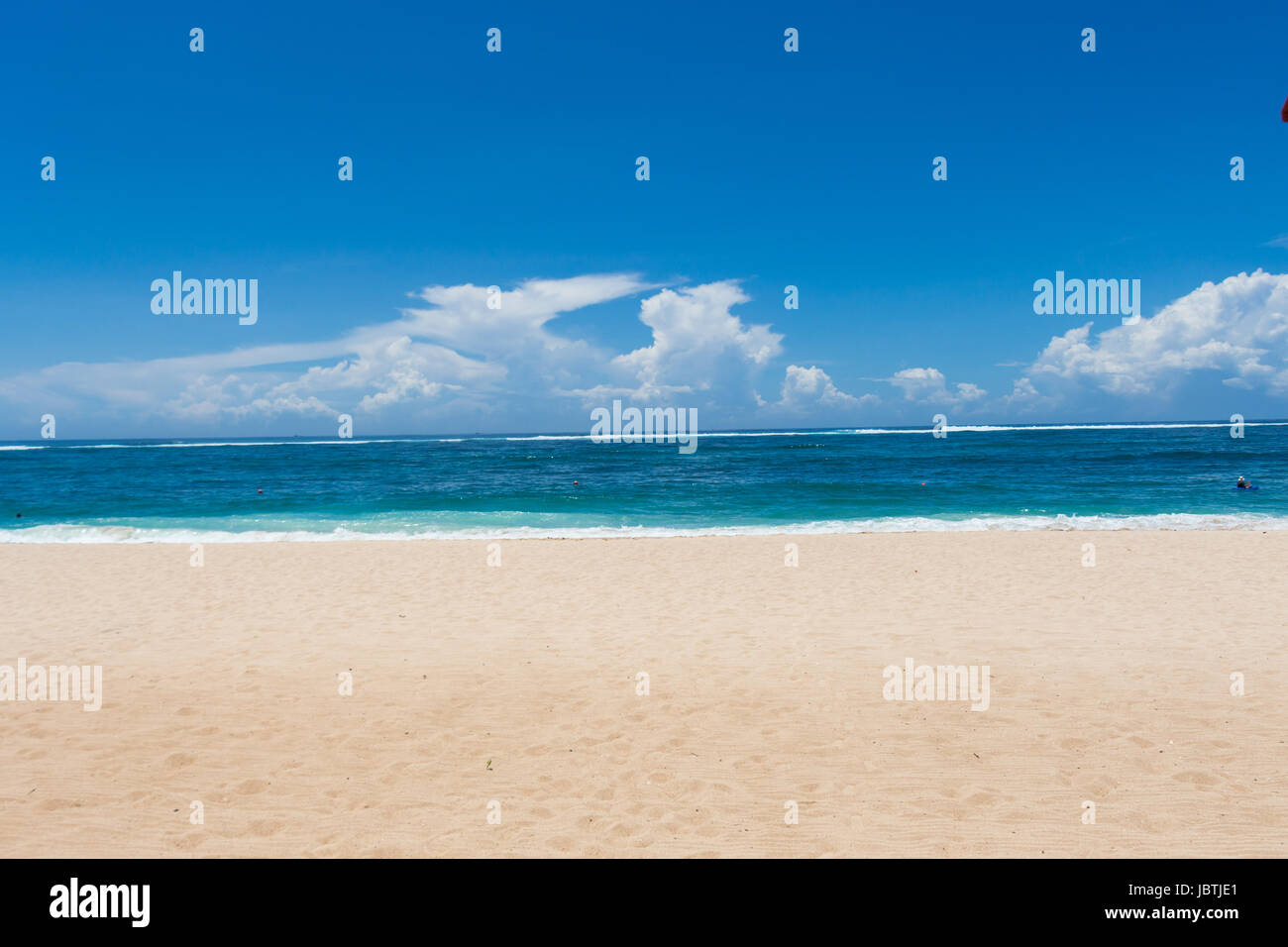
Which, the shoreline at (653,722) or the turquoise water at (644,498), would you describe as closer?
the shoreline at (653,722)

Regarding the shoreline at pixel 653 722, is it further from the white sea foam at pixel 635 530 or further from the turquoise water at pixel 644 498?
the turquoise water at pixel 644 498

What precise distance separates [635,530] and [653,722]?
1449 cm

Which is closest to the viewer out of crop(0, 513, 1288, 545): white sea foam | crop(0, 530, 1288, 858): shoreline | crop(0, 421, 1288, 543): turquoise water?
crop(0, 530, 1288, 858): shoreline

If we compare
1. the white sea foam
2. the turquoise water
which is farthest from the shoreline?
the turquoise water

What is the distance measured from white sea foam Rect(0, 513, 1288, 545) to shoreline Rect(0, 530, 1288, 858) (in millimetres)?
7389

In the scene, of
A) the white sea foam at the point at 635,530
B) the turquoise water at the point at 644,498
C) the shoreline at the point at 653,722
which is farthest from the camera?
the turquoise water at the point at 644,498

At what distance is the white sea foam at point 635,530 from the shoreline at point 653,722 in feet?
24.2

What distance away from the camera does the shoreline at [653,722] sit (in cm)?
457

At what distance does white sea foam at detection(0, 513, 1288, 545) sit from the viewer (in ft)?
63.7

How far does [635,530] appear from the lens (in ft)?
68.0

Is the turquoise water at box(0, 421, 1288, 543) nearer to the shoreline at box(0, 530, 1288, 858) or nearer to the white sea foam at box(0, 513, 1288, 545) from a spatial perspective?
the white sea foam at box(0, 513, 1288, 545)

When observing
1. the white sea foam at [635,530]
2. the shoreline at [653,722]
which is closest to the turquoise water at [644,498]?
the white sea foam at [635,530]

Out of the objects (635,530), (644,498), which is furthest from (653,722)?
(644,498)
